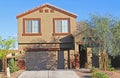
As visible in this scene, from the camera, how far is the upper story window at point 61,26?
4606 centimetres

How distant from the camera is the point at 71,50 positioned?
45250mm

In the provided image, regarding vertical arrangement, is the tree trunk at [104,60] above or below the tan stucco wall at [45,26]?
below

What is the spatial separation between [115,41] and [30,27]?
12.2 metres

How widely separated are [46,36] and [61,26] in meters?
2.21

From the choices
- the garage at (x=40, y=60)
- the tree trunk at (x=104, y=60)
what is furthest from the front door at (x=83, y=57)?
the tree trunk at (x=104, y=60)

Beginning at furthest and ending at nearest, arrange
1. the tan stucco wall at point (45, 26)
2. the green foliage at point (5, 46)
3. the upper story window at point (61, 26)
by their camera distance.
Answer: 1. the upper story window at point (61, 26)
2. the tan stucco wall at point (45, 26)
3. the green foliage at point (5, 46)

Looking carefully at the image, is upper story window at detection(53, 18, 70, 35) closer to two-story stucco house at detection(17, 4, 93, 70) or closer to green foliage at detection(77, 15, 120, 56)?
two-story stucco house at detection(17, 4, 93, 70)

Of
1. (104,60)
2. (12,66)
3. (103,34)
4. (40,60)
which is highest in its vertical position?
(103,34)

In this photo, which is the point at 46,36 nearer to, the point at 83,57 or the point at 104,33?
the point at 83,57

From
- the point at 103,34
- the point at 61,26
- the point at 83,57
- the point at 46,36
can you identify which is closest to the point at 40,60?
the point at 46,36

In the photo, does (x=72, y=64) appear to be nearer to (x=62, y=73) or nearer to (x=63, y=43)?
(x=63, y=43)

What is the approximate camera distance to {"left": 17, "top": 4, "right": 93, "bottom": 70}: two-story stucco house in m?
45.6

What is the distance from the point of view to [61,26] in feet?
151

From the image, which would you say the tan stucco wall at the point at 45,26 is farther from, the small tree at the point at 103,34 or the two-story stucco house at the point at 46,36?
the small tree at the point at 103,34
